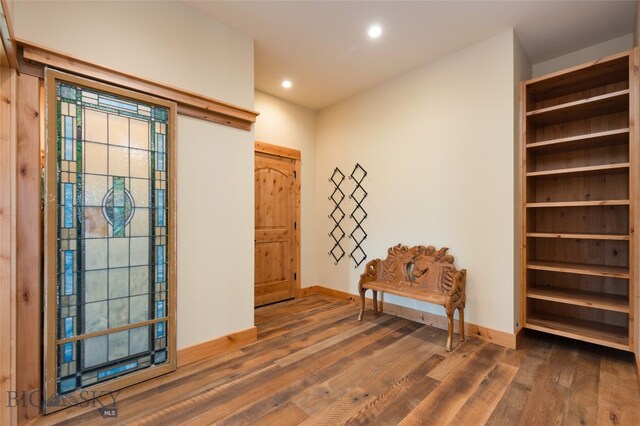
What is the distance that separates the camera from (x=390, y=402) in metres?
1.83

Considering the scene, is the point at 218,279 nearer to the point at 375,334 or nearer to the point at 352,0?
the point at 375,334


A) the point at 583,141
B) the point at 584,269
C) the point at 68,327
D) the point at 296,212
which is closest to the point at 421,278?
the point at 584,269

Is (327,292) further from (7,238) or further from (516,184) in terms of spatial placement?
(7,238)

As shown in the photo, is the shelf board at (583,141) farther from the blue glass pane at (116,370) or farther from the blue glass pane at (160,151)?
the blue glass pane at (116,370)

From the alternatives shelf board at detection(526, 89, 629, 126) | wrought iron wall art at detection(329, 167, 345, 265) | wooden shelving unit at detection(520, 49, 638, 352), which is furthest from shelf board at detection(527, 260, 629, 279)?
wrought iron wall art at detection(329, 167, 345, 265)

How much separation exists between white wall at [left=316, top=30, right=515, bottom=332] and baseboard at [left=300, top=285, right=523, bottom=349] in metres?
0.06

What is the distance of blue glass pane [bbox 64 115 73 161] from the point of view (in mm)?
1798

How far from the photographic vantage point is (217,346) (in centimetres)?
246

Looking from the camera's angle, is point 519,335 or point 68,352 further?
point 519,335

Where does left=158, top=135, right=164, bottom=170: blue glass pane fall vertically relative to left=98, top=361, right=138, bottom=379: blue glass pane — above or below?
above

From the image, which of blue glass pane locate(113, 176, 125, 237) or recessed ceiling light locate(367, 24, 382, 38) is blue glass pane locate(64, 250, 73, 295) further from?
recessed ceiling light locate(367, 24, 382, 38)

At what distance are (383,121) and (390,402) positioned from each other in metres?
2.97

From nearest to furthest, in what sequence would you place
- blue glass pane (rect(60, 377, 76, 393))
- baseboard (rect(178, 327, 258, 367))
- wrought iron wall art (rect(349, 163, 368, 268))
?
blue glass pane (rect(60, 377, 76, 393))
baseboard (rect(178, 327, 258, 367))
wrought iron wall art (rect(349, 163, 368, 268))

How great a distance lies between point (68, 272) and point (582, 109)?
164 inches
